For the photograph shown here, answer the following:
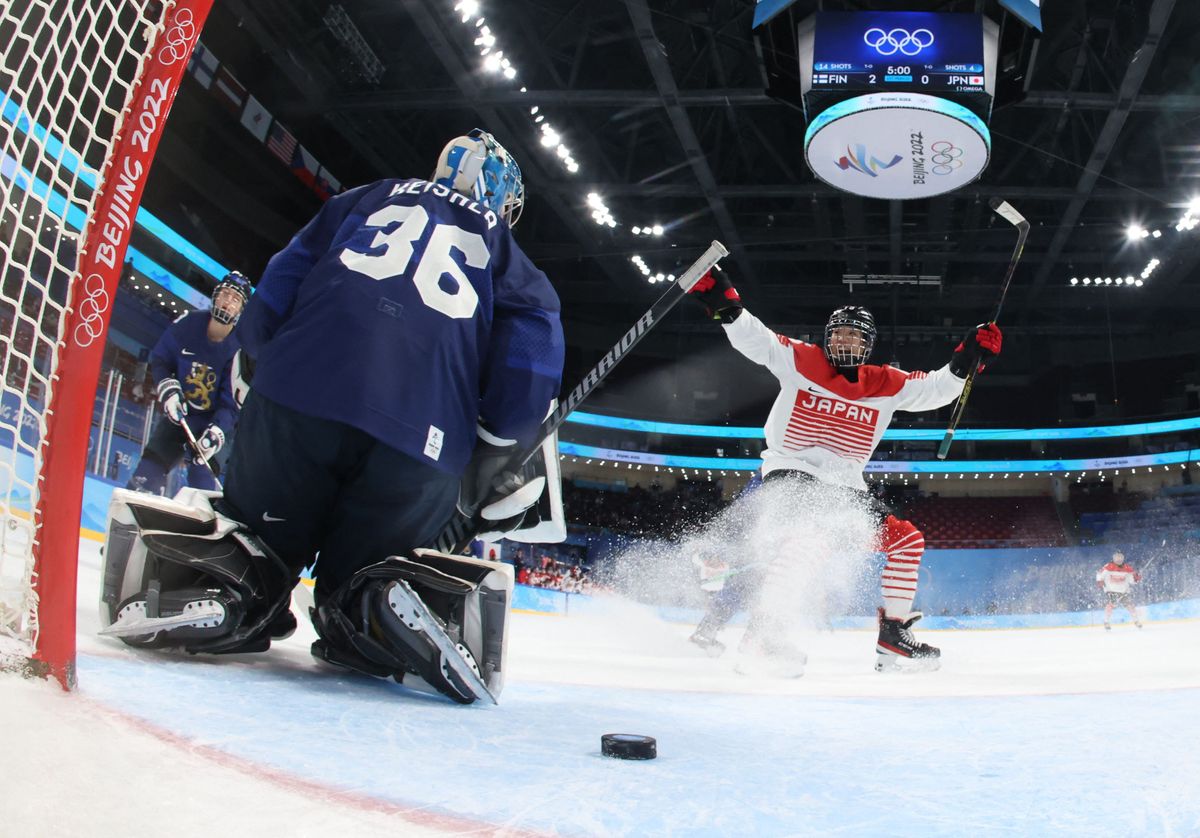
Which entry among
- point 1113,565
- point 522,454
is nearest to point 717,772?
point 522,454

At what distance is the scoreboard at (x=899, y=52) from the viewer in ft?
18.0

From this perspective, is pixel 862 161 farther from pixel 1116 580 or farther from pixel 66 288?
pixel 1116 580

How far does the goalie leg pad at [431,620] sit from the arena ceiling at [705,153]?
19.2 feet

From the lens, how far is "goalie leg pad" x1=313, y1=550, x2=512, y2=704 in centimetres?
141

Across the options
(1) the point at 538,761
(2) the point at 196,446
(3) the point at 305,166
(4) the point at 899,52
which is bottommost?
(1) the point at 538,761

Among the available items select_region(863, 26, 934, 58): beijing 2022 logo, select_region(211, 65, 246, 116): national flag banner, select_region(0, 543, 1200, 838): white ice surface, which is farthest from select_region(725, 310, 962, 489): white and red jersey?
select_region(211, 65, 246, 116): national flag banner

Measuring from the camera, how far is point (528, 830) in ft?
2.42

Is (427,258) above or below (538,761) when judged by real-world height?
above

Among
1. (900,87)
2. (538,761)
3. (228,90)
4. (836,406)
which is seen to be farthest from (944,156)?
(228,90)

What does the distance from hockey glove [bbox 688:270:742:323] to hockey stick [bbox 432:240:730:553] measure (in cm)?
50

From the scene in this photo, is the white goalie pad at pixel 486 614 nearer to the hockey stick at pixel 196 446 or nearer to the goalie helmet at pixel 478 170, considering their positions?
the goalie helmet at pixel 478 170

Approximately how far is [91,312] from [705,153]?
10.8 metres

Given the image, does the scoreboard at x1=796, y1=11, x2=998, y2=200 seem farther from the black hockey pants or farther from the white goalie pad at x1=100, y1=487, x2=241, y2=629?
the white goalie pad at x1=100, y1=487, x2=241, y2=629

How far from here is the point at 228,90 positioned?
9.32 meters
